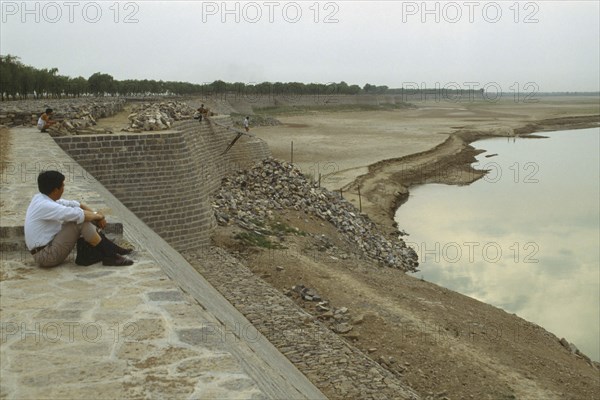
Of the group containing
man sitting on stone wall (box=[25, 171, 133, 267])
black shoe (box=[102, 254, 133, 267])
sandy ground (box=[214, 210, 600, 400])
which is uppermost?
man sitting on stone wall (box=[25, 171, 133, 267])

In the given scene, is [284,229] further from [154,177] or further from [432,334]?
[432,334]

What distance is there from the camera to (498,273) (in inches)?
565

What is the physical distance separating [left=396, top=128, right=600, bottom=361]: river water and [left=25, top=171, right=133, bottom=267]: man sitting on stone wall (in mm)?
9263

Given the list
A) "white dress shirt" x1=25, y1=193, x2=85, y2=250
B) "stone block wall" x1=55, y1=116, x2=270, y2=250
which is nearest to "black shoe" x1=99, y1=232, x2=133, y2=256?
"white dress shirt" x1=25, y1=193, x2=85, y2=250

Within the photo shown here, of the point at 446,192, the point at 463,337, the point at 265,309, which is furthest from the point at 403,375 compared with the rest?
the point at 446,192

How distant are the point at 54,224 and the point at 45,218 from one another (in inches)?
4.9

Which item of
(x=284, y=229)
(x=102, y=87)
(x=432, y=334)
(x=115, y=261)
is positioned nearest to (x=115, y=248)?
(x=115, y=261)

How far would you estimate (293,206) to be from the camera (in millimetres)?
16000

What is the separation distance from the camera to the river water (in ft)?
40.0

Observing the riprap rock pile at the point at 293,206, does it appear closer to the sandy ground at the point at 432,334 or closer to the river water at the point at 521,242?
the river water at the point at 521,242

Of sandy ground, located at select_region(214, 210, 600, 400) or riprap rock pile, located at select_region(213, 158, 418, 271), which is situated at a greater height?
riprap rock pile, located at select_region(213, 158, 418, 271)

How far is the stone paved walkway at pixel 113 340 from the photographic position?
10.3ft

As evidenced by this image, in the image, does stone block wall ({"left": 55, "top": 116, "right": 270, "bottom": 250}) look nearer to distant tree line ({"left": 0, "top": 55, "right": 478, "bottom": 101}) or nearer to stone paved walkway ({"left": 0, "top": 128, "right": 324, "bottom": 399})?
stone paved walkway ({"left": 0, "top": 128, "right": 324, "bottom": 399})

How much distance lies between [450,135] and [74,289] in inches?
1851
